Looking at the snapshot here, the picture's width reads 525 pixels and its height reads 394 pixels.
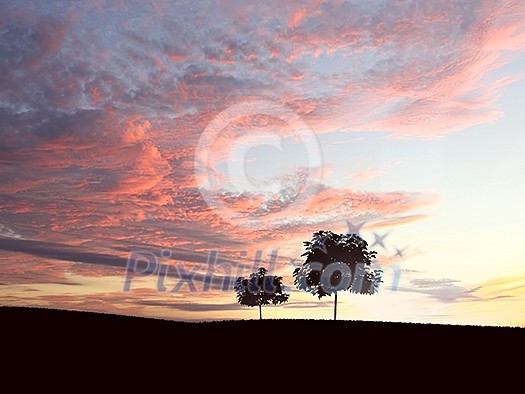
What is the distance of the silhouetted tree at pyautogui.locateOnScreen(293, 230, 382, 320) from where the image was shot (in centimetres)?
7075

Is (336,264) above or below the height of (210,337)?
above

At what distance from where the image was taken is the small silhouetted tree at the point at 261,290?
101 meters

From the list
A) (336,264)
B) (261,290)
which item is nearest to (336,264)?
(336,264)

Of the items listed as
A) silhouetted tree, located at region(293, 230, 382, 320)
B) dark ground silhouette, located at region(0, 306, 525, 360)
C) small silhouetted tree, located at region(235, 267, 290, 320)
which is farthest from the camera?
small silhouetted tree, located at region(235, 267, 290, 320)

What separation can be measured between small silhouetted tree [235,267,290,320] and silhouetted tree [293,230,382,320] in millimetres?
29216

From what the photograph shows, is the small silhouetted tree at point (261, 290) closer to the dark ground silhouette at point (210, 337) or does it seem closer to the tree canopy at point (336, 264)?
the tree canopy at point (336, 264)

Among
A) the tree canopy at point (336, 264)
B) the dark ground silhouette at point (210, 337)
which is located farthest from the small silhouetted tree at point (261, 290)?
the dark ground silhouette at point (210, 337)

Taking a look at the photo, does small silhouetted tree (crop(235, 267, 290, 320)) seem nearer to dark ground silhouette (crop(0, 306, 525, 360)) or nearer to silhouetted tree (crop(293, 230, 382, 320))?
silhouetted tree (crop(293, 230, 382, 320))

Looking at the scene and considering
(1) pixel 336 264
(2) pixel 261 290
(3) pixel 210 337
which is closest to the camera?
(3) pixel 210 337

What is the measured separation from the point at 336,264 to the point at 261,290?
33.9 m

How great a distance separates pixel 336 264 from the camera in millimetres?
70812

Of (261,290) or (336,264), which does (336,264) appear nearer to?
(336,264)

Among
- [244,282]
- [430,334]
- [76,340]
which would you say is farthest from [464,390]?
[244,282]

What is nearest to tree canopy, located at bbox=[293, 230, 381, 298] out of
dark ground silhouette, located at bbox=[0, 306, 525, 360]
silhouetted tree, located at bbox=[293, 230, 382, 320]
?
silhouetted tree, located at bbox=[293, 230, 382, 320]
